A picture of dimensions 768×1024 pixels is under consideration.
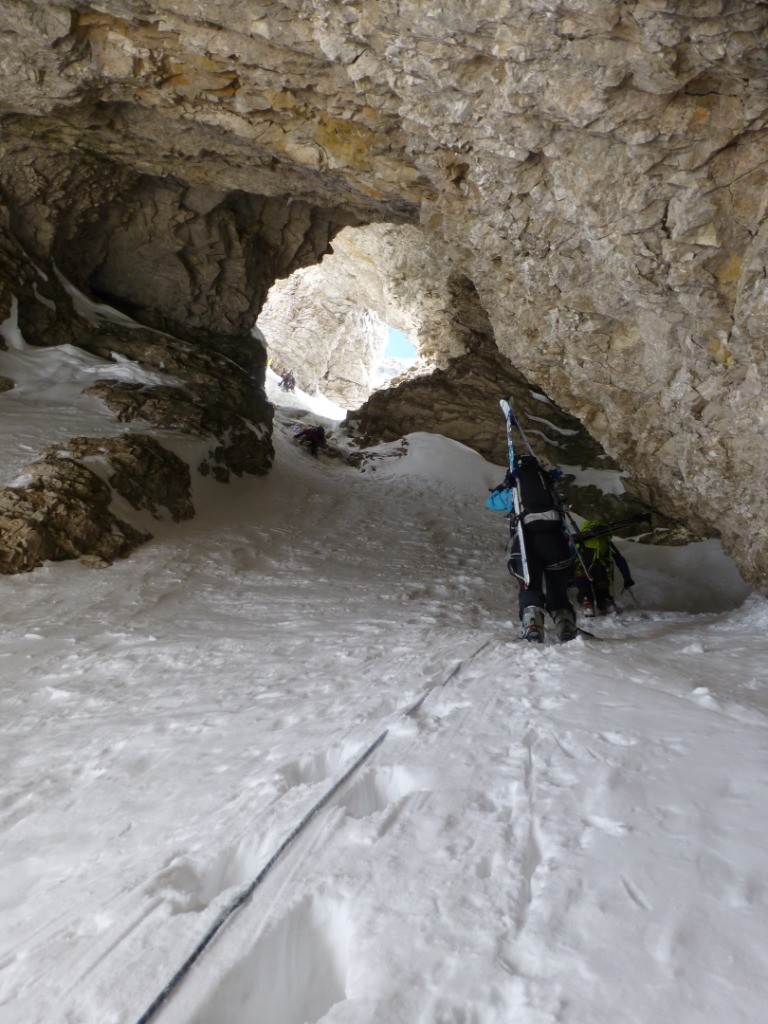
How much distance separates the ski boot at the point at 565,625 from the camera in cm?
571

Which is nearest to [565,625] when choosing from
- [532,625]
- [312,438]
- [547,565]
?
[532,625]

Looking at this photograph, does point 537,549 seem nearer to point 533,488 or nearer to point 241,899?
point 533,488

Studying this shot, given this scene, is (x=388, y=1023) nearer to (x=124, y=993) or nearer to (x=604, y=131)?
(x=124, y=993)

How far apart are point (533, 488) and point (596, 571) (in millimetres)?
3045

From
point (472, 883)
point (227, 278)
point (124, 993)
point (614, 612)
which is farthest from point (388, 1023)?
point (227, 278)

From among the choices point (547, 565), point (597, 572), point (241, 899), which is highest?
point (547, 565)

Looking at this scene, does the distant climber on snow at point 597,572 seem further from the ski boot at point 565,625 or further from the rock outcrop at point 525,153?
the ski boot at point 565,625

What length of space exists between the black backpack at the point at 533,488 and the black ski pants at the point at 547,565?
217 mm

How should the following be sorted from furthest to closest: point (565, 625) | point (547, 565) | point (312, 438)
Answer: point (312, 438) < point (547, 565) < point (565, 625)

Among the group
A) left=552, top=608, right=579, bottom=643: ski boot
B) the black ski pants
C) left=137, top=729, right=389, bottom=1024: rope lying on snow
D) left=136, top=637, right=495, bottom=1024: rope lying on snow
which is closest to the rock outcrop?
the black ski pants

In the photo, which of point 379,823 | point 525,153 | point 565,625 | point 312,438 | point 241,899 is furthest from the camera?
point 312,438

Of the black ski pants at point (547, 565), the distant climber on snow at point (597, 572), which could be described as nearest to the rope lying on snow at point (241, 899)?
the black ski pants at point (547, 565)

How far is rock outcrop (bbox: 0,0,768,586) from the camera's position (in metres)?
5.33

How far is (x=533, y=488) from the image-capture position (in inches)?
254
